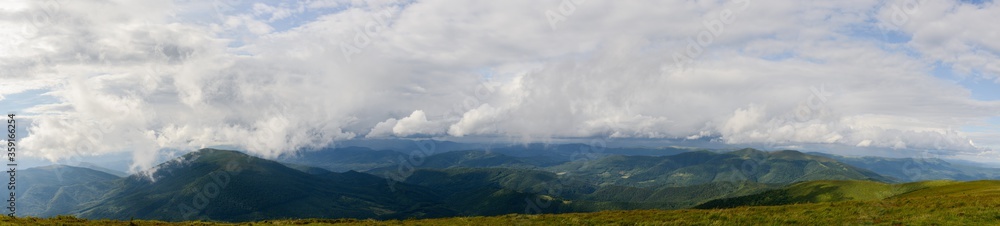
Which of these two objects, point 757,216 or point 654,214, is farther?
point 654,214

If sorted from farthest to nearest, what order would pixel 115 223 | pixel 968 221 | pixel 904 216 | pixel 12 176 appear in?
pixel 12 176, pixel 115 223, pixel 904 216, pixel 968 221

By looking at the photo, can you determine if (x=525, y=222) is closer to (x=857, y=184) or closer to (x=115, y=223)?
(x=115, y=223)

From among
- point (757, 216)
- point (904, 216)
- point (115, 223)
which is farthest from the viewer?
point (115, 223)

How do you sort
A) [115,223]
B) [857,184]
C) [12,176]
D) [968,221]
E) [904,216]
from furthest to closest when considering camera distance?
[857,184], [12,176], [115,223], [904,216], [968,221]

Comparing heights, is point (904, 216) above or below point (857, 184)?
above

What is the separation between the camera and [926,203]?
39.8m

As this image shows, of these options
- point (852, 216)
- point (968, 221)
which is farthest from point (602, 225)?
point (968, 221)

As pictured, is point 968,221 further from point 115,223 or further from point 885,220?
point 115,223

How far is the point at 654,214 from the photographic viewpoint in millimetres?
40125

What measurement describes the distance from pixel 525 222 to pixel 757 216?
17779 mm

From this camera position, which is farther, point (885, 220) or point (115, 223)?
point (115, 223)

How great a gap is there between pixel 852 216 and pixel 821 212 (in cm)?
270

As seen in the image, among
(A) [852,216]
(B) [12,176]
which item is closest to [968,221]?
(A) [852,216]

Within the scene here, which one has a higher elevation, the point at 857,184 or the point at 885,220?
the point at 885,220
